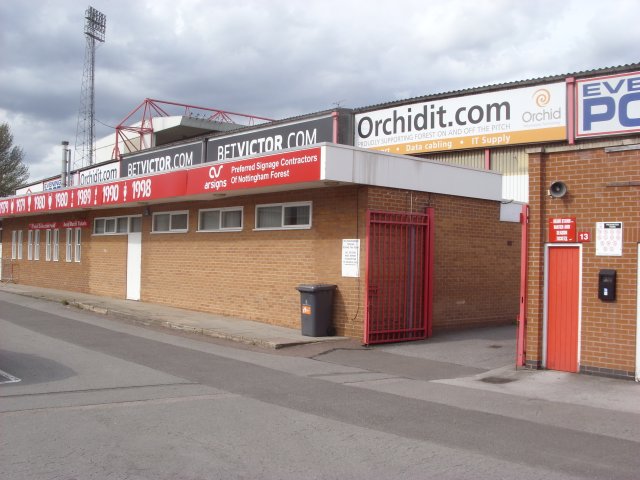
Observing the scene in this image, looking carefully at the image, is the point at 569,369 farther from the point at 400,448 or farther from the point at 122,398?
the point at 122,398

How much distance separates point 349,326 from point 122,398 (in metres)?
6.17

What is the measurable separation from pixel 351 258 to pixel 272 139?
987 centimetres

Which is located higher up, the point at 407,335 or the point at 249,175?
the point at 249,175

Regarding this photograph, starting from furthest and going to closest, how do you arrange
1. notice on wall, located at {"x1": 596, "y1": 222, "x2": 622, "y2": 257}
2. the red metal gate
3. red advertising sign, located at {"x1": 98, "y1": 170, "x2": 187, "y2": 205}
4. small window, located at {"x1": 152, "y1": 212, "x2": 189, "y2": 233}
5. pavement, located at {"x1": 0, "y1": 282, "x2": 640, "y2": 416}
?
small window, located at {"x1": 152, "y1": 212, "x2": 189, "y2": 233}, red advertising sign, located at {"x1": 98, "y1": 170, "x2": 187, "y2": 205}, the red metal gate, notice on wall, located at {"x1": 596, "y1": 222, "x2": 622, "y2": 257}, pavement, located at {"x1": 0, "y1": 282, "x2": 640, "y2": 416}

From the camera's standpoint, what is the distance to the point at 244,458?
5512mm

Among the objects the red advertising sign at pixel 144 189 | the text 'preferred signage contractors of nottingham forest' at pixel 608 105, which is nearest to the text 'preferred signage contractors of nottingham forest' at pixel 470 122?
the text 'preferred signage contractors of nottingham forest' at pixel 608 105

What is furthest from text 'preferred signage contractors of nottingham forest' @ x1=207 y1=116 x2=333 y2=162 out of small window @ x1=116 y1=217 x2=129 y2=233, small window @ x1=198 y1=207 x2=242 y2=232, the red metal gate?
the red metal gate

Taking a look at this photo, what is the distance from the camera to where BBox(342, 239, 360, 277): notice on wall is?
1299 cm

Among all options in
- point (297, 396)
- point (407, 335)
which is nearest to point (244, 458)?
point (297, 396)

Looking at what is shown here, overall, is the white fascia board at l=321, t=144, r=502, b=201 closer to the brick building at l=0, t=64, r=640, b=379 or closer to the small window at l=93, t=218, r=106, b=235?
the brick building at l=0, t=64, r=640, b=379

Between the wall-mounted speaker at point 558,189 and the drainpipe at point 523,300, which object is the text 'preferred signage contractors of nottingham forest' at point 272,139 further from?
the wall-mounted speaker at point 558,189

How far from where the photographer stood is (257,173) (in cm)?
1398

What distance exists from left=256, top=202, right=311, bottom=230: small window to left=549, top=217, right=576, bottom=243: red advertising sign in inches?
225

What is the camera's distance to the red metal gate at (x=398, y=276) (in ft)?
42.2
